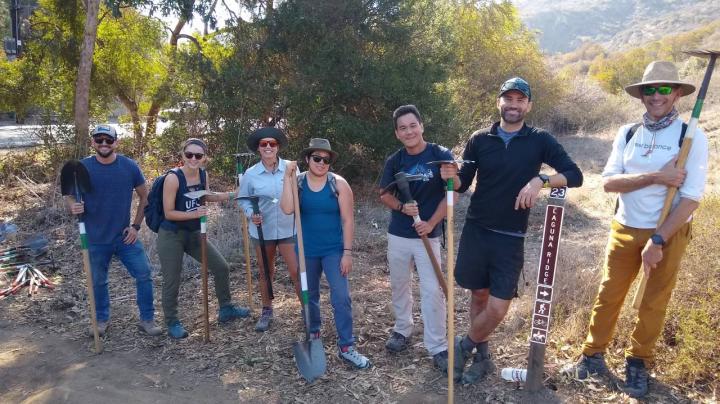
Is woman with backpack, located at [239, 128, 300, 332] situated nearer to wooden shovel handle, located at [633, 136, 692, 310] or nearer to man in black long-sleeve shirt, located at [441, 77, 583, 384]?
man in black long-sleeve shirt, located at [441, 77, 583, 384]

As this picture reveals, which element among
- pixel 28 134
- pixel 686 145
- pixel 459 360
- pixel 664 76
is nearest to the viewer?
pixel 686 145

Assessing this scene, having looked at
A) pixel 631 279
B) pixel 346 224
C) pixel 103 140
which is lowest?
pixel 631 279

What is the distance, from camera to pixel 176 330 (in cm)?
480

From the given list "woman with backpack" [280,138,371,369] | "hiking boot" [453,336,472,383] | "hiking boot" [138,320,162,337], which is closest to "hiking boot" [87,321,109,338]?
"hiking boot" [138,320,162,337]

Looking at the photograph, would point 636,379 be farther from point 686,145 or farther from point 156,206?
→ point 156,206

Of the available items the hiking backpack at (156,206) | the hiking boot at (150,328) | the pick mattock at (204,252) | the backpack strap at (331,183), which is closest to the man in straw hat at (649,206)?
the backpack strap at (331,183)

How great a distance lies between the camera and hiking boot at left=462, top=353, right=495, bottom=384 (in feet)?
12.5

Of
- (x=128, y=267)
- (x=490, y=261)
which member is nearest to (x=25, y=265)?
(x=128, y=267)

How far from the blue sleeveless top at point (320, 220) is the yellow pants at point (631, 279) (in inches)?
80.3

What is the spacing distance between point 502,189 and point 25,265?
6225 millimetres

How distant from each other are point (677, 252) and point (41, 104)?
1367cm

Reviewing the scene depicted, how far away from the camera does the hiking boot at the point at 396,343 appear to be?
172 inches

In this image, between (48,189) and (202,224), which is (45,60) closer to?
(48,189)

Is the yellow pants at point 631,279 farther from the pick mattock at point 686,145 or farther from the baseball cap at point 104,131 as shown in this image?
the baseball cap at point 104,131
